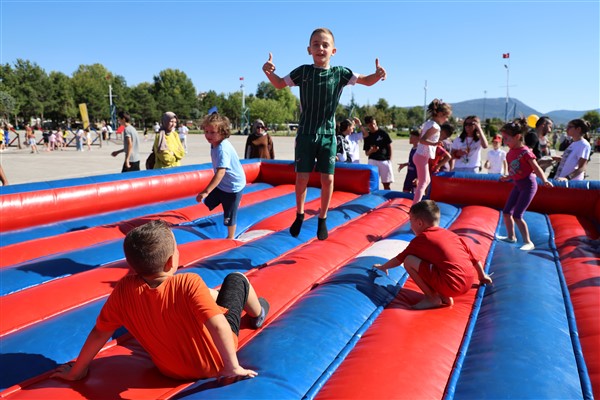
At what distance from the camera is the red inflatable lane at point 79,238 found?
3.62 m

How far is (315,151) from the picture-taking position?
3.40 m

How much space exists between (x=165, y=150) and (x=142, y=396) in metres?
5.18

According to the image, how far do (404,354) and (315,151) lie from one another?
5.92ft

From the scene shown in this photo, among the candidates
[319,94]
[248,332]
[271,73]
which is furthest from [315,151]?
[248,332]

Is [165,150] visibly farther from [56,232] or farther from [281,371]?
[281,371]

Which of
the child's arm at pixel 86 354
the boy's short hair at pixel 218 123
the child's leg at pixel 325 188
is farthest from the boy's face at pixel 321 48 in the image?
the child's arm at pixel 86 354

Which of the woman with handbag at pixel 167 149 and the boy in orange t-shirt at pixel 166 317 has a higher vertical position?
the woman with handbag at pixel 167 149

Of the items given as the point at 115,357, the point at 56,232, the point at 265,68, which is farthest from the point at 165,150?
the point at 115,357

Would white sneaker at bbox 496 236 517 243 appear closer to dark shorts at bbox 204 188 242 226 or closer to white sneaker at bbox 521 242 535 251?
white sneaker at bbox 521 242 535 251

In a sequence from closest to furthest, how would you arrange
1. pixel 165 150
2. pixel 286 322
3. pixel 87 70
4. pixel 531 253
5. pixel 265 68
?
pixel 286 322
pixel 265 68
pixel 531 253
pixel 165 150
pixel 87 70

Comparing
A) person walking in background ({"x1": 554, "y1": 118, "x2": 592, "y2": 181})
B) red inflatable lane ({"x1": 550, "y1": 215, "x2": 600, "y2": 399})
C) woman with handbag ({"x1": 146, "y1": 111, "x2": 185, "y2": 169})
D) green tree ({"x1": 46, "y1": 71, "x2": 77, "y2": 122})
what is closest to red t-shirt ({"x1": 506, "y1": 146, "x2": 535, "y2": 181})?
red inflatable lane ({"x1": 550, "y1": 215, "x2": 600, "y2": 399})

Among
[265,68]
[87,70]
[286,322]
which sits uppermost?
[87,70]

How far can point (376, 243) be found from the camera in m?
3.87

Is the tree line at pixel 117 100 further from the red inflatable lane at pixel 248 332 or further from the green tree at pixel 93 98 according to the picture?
the red inflatable lane at pixel 248 332
